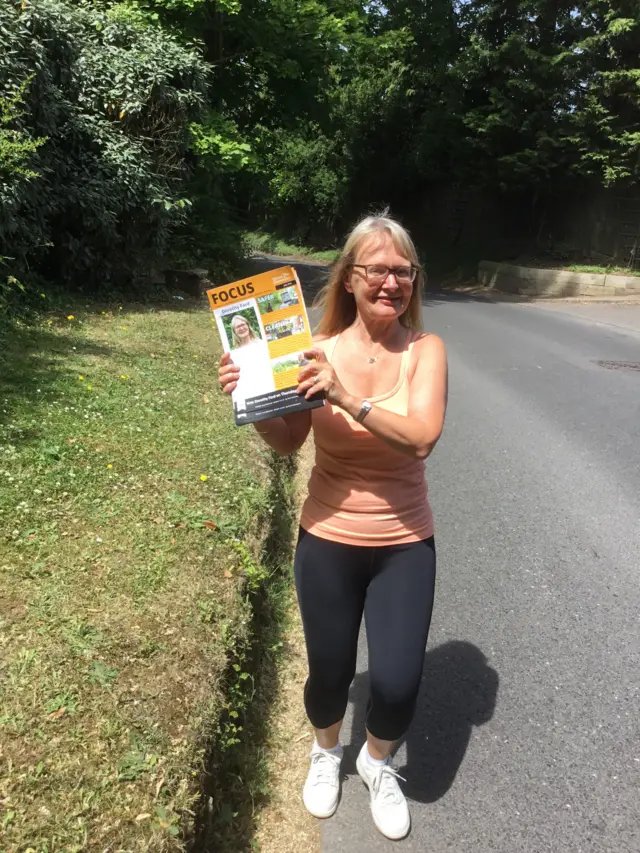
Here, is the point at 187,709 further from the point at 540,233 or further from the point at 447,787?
the point at 540,233

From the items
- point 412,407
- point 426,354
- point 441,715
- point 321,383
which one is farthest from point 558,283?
point 321,383

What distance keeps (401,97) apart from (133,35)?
20.8m

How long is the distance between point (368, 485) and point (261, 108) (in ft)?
61.8

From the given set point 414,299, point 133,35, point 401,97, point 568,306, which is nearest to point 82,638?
point 414,299

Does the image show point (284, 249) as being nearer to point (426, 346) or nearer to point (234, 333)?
point (426, 346)

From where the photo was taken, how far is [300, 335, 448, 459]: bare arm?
215 centimetres

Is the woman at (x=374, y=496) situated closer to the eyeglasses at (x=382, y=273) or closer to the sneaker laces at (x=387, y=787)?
the eyeglasses at (x=382, y=273)

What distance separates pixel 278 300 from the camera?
7.32 feet

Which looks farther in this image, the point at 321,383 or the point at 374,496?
the point at 374,496

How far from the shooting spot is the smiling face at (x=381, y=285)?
233 centimetres

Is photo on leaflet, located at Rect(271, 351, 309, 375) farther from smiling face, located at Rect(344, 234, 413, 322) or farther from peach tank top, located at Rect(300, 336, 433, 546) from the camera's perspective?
smiling face, located at Rect(344, 234, 413, 322)

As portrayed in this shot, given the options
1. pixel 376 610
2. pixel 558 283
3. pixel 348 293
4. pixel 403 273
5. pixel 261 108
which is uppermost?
pixel 261 108

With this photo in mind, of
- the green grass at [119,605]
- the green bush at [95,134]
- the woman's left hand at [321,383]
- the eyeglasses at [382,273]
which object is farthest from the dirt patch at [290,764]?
the green bush at [95,134]

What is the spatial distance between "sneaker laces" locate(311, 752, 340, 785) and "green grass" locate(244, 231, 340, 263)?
33932mm
